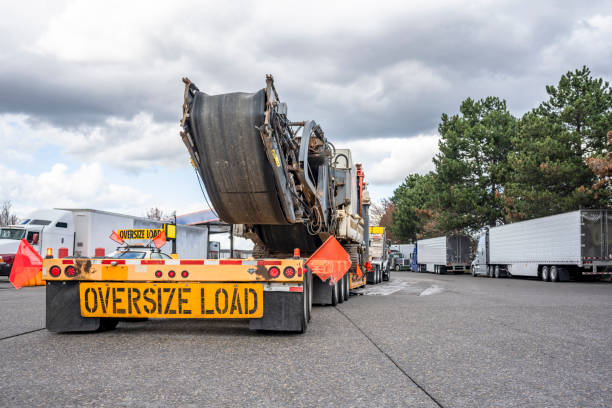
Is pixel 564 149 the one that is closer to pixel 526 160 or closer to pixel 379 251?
pixel 526 160

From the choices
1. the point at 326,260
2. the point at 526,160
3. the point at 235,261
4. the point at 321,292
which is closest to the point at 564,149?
the point at 526,160

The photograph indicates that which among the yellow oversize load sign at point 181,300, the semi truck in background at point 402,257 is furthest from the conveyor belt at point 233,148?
the semi truck in background at point 402,257

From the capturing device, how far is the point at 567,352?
629 cm

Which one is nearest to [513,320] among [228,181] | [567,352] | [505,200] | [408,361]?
[567,352]

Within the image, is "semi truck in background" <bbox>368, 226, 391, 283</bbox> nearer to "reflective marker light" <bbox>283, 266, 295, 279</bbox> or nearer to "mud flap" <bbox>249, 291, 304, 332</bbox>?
"mud flap" <bbox>249, 291, 304, 332</bbox>

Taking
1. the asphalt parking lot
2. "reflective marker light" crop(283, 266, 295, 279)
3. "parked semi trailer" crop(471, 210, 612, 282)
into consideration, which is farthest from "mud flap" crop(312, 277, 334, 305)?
"parked semi trailer" crop(471, 210, 612, 282)

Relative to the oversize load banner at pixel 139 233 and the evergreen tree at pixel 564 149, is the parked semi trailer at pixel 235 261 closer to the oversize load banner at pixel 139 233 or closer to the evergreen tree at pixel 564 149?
the oversize load banner at pixel 139 233

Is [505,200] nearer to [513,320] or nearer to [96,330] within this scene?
[513,320]

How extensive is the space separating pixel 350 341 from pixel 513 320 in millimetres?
3743

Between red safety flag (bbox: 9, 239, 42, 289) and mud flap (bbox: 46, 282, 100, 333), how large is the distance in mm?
936

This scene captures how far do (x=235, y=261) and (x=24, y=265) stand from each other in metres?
3.34

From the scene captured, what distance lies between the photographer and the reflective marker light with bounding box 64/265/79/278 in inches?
285

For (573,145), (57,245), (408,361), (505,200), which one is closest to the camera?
(408,361)

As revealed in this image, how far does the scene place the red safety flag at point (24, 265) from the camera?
798cm
